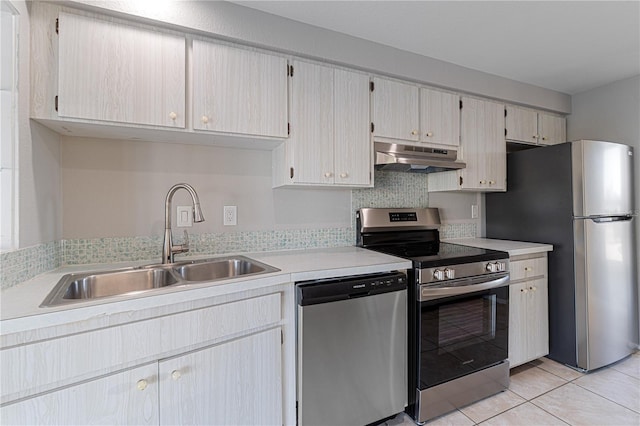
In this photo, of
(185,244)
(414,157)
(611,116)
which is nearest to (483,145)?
(414,157)

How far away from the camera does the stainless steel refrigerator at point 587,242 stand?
2.15 meters

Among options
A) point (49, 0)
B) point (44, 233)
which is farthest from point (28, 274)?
point (49, 0)

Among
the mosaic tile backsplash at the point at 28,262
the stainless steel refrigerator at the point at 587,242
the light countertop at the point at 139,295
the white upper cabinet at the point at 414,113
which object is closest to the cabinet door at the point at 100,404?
the light countertop at the point at 139,295

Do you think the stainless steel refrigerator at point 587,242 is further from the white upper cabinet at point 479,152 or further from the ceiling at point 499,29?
the ceiling at point 499,29

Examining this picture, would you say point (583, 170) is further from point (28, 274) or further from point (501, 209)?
point (28, 274)

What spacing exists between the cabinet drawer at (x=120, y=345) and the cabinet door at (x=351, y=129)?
3.17 feet

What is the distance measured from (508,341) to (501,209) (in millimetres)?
1197

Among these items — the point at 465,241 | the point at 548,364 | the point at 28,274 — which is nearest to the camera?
the point at 28,274

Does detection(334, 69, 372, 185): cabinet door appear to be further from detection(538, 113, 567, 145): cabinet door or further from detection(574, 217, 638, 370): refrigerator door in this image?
detection(538, 113, 567, 145): cabinet door

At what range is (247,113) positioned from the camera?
165 centimetres

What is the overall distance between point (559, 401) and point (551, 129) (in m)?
2.35

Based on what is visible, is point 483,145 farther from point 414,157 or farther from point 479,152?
point 414,157

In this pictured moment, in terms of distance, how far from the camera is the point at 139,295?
105 centimetres

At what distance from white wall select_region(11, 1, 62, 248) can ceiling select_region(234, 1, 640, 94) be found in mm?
996
